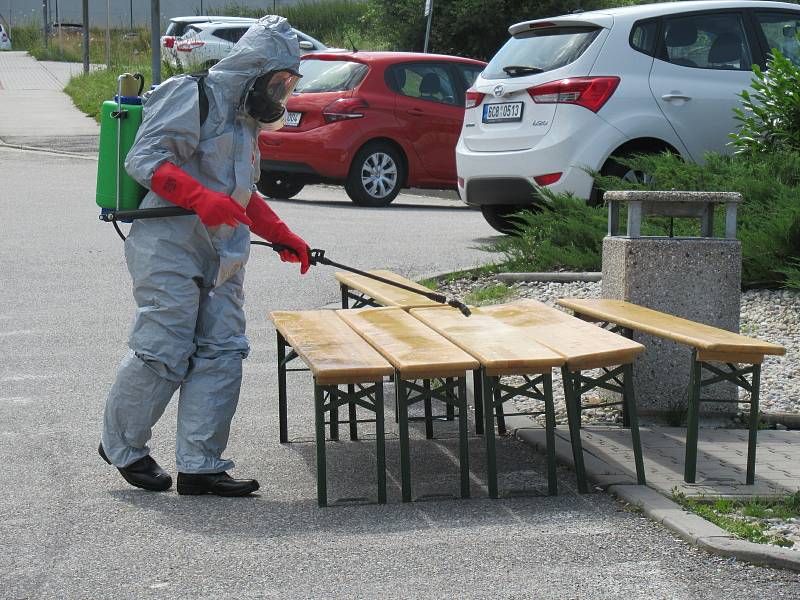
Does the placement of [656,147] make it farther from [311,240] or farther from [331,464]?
[331,464]

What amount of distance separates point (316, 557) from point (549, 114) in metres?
6.67

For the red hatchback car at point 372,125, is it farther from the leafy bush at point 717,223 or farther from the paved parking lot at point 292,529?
the paved parking lot at point 292,529

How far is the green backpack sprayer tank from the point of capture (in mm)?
5254

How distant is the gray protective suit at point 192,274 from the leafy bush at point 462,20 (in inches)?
844

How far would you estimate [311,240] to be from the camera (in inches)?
495

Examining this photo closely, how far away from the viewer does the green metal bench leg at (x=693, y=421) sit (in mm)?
5215

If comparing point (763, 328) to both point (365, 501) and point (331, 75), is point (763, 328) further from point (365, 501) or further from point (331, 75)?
point (331, 75)

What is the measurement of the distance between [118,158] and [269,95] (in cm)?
60

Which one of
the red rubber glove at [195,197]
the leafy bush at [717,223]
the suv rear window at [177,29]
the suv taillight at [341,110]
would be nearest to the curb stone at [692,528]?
the red rubber glove at [195,197]

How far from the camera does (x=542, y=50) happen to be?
10930 millimetres

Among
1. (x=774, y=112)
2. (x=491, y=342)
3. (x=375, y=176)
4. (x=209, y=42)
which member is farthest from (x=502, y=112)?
(x=209, y=42)

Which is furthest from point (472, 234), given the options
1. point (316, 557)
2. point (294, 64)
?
point (316, 557)

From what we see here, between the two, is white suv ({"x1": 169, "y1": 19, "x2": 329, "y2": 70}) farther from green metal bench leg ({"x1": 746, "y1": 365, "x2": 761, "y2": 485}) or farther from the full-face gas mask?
green metal bench leg ({"x1": 746, "y1": 365, "x2": 761, "y2": 485})

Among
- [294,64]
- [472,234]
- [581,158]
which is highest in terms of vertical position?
[294,64]
